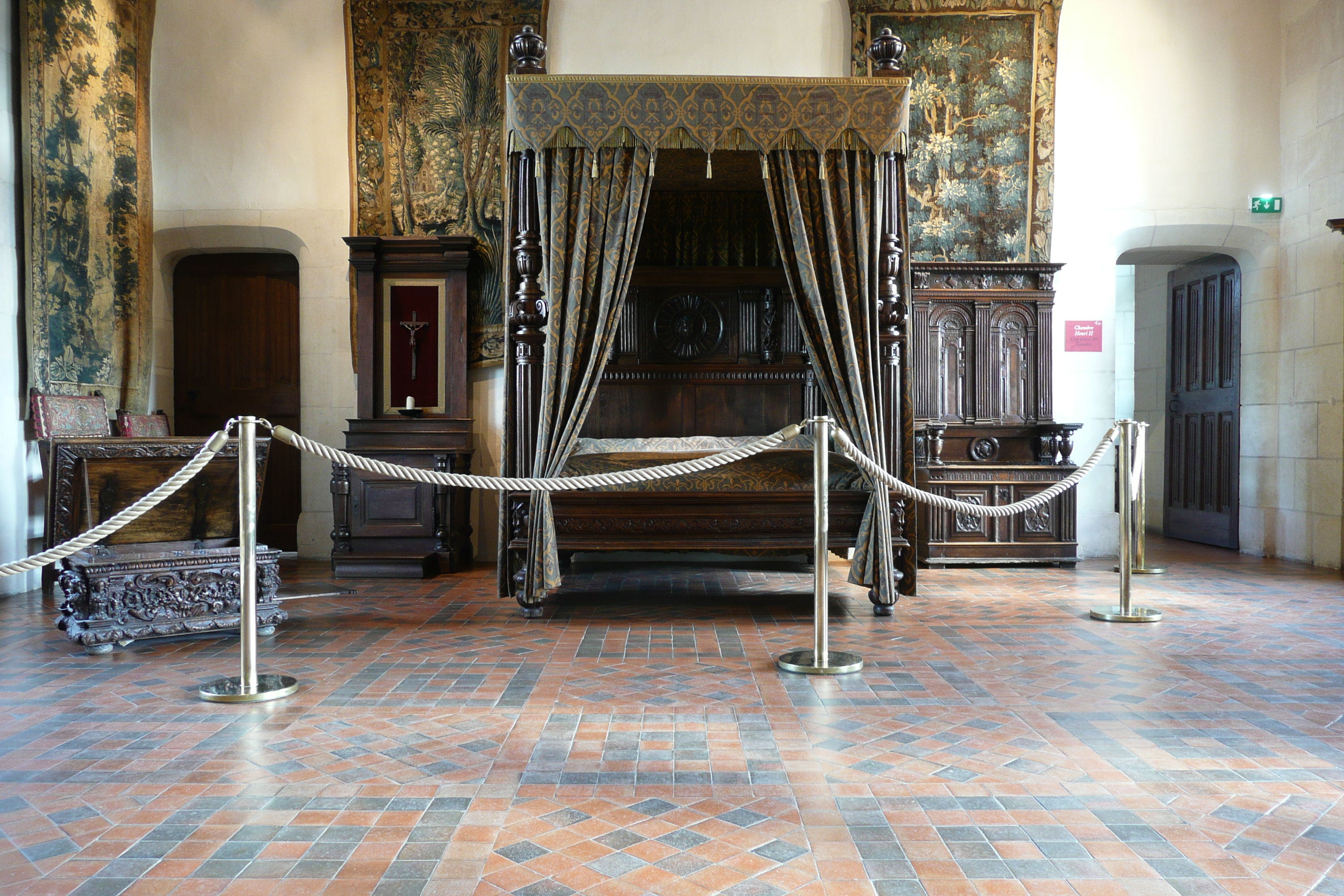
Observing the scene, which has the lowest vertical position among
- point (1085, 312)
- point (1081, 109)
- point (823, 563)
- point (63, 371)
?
point (823, 563)

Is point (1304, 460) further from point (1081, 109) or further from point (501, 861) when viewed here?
point (501, 861)

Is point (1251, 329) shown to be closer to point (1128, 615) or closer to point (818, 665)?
point (1128, 615)

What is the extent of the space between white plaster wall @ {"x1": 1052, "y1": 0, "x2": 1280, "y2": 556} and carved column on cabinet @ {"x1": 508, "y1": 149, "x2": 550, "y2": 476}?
16.0ft

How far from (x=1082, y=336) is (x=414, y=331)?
18.5ft

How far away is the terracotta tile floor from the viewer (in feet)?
7.31

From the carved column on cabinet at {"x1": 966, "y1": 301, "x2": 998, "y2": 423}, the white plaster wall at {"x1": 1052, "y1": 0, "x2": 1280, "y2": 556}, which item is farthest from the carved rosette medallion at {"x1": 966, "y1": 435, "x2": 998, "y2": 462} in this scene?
the white plaster wall at {"x1": 1052, "y1": 0, "x2": 1280, "y2": 556}

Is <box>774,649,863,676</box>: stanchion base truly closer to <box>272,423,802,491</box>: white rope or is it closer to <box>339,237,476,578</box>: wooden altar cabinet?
<box>272,423,802,491</box>: white rope

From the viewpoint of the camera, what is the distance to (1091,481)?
8.24 m

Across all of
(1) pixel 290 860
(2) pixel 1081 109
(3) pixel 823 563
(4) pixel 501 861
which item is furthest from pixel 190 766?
(2) pixel 1081 109

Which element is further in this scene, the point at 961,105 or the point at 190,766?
the point at 961,105

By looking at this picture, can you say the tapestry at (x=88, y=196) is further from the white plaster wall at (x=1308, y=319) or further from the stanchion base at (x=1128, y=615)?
the white plaster wall at (x=1308, y=319)

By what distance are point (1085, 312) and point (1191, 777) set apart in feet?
19.7

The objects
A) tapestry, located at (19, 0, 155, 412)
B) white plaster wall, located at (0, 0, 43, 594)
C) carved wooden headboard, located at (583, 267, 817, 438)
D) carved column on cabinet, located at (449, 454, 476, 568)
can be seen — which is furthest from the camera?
carved wooden headboard, located at (583, 267, 817, 438)

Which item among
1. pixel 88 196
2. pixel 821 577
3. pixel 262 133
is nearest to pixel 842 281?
pixel 821 577
